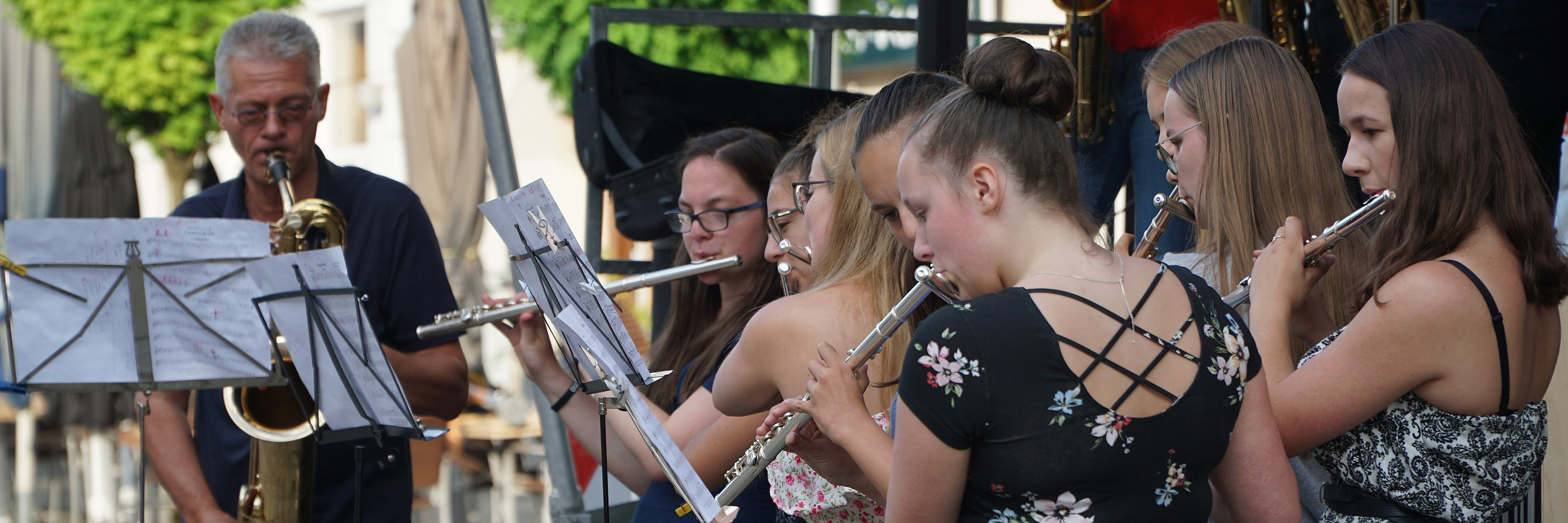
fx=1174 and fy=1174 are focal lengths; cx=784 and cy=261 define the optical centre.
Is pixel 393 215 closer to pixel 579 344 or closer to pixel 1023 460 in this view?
pixel 579 344

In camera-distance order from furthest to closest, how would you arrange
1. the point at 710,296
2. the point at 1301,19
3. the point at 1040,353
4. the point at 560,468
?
1. the point at 560,468
2. the point at 1301,19
3. the point at 710,296
4. the point at 1040,353

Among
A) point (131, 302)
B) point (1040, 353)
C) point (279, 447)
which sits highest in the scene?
point (1040, 353)

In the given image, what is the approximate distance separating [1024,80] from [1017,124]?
0.20 feet

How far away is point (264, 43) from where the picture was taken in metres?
2.94

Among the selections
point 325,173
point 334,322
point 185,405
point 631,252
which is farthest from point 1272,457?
point 631,252

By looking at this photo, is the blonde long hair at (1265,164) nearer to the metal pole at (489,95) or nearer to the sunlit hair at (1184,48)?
the sunlit hair at (1184,48)

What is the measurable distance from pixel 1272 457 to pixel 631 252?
11.7 metres

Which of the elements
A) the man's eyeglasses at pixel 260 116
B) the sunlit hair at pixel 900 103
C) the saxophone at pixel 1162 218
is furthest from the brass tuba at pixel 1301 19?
the man's eyeglasses at pixel 260 116

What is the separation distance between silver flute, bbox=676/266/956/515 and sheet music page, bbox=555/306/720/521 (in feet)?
0.24

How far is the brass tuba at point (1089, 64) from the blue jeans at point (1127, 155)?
0.09 ft

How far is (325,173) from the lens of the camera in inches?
117

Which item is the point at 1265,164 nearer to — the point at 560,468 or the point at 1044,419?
the point at 1044,419

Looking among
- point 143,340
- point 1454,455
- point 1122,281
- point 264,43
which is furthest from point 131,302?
point 1454,455

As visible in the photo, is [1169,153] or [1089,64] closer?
[1169,153]
